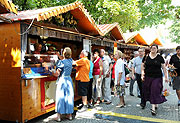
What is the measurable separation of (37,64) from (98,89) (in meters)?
2.47

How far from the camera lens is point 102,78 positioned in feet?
21.9

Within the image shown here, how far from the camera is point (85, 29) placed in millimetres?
8547

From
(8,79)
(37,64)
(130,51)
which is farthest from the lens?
(130,51)

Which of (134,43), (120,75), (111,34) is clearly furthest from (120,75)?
(134,43)

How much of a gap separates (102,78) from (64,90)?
2244 mm

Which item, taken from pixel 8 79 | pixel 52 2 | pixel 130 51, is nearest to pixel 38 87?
pixel 8 79

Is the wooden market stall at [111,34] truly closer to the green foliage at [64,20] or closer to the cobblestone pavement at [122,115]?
the green foliage at [64,20]

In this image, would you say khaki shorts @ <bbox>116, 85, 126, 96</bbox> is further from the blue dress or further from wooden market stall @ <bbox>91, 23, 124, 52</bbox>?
wooden market stall @ <bbox>91, 23, 124, 52</bbox>

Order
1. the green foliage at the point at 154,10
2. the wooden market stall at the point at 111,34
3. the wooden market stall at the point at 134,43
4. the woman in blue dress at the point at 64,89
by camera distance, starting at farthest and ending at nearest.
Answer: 1. the green foliage at the point at 154,10
2. the wooden market stall at the point at 134,43
3. the wooden market stall at the point at 111,34
4. the woman in blue dress at the point at 64,89

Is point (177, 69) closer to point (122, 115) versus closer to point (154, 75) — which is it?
point (154, 75)

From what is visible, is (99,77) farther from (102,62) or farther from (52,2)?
(52,2)

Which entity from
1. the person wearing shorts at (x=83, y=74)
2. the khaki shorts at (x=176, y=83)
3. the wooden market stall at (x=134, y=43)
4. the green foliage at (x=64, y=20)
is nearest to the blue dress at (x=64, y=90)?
the person wearing shorts at (x=83, y=74)

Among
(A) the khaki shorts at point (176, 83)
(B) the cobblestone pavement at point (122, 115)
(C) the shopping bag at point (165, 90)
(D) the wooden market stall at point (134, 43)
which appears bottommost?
(B) the cobblestone pavement at point (122, 115)

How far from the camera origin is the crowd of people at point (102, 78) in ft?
15.8
